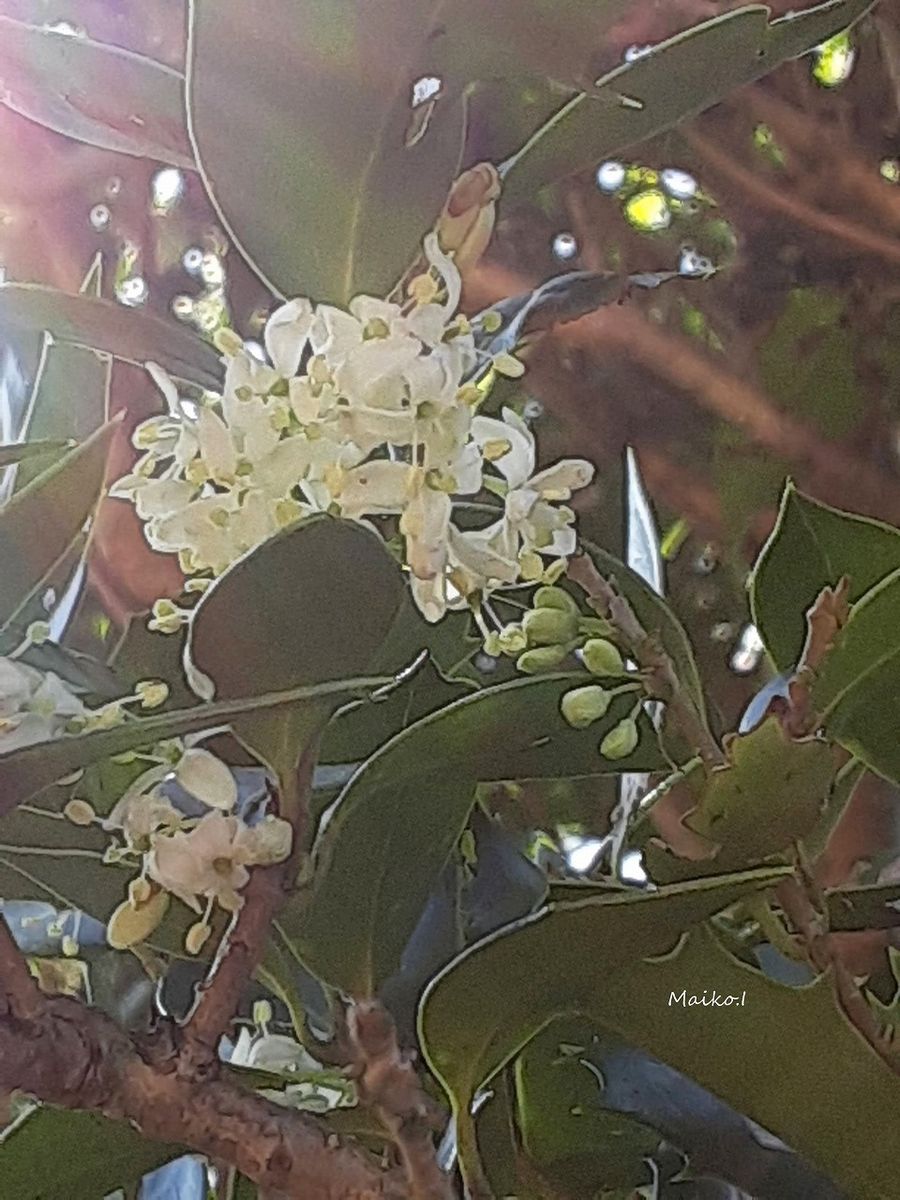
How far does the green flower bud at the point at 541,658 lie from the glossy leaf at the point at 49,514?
110mm

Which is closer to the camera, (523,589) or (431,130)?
(431,130)

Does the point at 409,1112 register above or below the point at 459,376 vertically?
below

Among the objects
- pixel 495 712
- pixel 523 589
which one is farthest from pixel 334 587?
pixel 523 589

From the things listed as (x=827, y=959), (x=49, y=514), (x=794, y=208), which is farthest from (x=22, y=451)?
(x=794, y=208)

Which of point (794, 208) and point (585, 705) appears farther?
point (794, 208)

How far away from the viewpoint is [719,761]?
341 millimetres

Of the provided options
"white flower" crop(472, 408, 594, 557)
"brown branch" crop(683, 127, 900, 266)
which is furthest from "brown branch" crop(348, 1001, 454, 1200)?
"brown branch" crop(683, 127, 900, 266)

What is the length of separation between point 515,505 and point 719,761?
8 cm

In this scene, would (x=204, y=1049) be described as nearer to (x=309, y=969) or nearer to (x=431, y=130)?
(x=309, y=969)

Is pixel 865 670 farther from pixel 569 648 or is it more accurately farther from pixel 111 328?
pixel 111 328

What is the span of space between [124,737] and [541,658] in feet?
0.35

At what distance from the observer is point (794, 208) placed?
90 cm

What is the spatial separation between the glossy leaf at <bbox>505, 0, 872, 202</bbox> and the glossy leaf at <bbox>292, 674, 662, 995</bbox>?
0.51ft

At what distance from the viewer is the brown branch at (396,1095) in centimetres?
33
